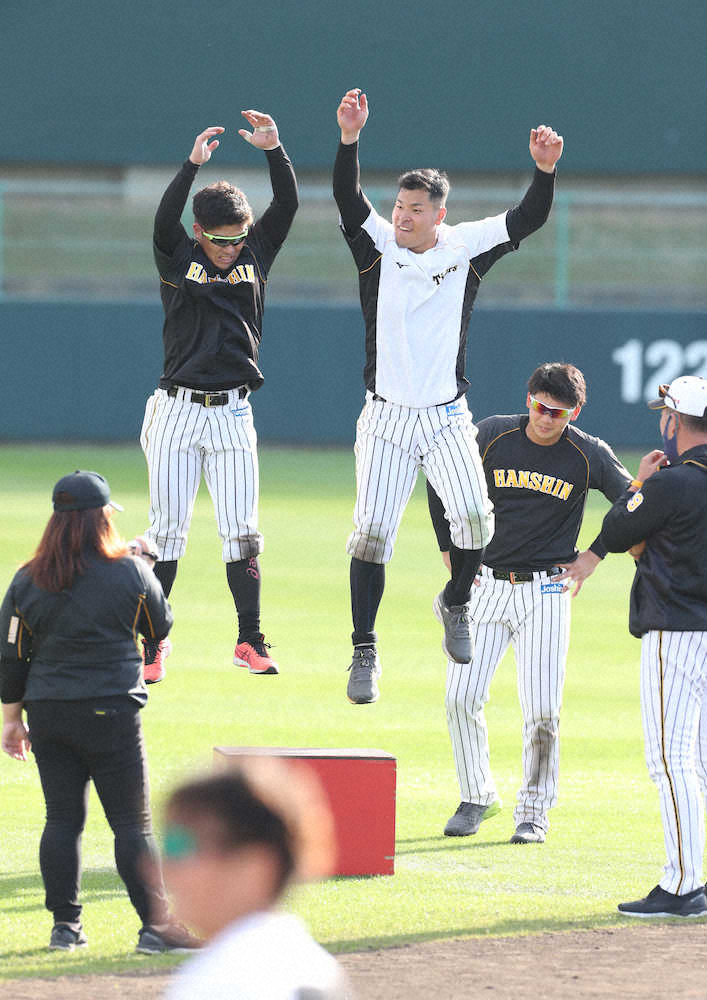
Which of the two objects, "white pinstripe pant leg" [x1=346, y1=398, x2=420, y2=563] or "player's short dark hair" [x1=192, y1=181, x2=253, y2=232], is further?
"white pinstripe pant leg" [x1=346, y1=398, x2=420, y2=563]

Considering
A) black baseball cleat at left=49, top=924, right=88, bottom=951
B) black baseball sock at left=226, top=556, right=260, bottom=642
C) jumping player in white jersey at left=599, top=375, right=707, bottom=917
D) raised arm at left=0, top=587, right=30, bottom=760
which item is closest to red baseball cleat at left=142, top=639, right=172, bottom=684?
black baseball sock at left=226, top=556, right=260, bottom=642

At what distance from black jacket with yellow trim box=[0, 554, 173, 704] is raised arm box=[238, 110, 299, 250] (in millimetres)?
2792

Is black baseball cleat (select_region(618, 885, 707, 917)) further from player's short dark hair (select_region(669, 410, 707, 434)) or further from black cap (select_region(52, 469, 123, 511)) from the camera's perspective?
black cap (select_region(52, 469, 123, 511))

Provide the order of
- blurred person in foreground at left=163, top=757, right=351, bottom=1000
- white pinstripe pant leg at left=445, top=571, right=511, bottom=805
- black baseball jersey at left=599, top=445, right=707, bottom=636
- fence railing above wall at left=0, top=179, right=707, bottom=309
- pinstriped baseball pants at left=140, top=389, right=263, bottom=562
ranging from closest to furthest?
1. blurred person in foreground at left=163, top=757, right=351, bottom=1000
2. black baseball jersey at left=599, top=445, right=707, bottom=636
3. pinstriped baseball pants at left=140, top=389, right=263, bottom=562
4. white pinstripe pant leg at left=445, top=571, right=511, bottom=805
5. fence railing above wall at left=0, top=179, right=707, bottom=309

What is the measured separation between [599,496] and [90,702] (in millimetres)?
19789

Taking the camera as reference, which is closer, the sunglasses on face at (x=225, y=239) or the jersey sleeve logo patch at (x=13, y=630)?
the jersey sleeve logo patch at (x=13, y=630)

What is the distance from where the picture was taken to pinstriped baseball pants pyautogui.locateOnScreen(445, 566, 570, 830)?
9898 millimetres

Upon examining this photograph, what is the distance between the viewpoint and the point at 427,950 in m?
7.66

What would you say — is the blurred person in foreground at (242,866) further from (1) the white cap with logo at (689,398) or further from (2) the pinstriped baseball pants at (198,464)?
Answer: (2) the pinstriped baseball pants at (198,464)

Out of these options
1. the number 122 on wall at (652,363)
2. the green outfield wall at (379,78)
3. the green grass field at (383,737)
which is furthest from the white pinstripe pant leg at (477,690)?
the green outfield wall at (379,78)

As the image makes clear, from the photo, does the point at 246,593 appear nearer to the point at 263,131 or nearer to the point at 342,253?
the point at 263,131

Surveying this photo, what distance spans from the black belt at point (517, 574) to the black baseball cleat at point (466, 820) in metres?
1.43

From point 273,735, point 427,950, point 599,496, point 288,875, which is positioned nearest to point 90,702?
point 427,950

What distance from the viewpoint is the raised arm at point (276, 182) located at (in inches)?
348
